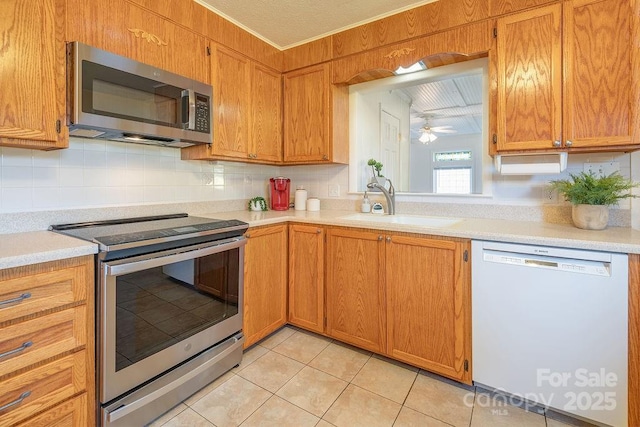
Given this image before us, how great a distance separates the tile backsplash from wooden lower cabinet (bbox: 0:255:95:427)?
659mm

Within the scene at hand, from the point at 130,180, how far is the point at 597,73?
8.88 feet

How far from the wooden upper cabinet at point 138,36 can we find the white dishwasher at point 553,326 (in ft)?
6.72

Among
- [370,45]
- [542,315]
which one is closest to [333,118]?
[370,45]

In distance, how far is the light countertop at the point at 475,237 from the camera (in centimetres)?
114

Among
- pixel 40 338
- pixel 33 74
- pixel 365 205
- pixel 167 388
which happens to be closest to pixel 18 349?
pixel 40 338

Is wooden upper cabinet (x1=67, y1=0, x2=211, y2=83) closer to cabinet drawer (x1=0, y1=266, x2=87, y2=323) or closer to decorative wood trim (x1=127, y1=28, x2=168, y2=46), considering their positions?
decorative wood trim (x1=127, y1=28, x2=168, y2=46)

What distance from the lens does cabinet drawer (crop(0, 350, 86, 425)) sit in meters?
1.07

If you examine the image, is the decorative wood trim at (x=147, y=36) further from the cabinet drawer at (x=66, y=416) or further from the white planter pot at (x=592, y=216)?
the white planter pot at (x=592, y=216)

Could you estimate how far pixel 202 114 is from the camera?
196 cm

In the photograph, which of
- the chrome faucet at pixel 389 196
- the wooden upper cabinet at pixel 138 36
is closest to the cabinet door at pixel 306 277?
the chrome faucet at pixel 389 196

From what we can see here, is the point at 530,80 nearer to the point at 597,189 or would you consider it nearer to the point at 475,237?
the point at 597,189

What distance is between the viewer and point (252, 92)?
239 centimetres

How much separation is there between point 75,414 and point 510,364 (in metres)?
2.00

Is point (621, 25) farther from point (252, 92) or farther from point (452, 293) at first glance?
point (252, 92)
